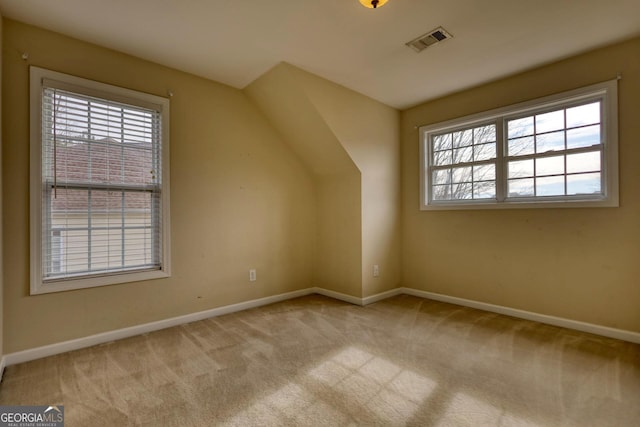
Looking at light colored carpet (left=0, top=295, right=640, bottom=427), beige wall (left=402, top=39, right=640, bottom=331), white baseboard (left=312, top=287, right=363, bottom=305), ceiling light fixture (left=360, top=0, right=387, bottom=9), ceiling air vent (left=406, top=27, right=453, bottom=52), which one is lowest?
light colored carpet (left=0, top=295, right=640, bottom=427)

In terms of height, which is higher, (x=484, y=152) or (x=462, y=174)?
(x=484, y=152)

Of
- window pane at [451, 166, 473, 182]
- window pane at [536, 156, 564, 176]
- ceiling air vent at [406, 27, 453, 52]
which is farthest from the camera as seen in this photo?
window pane at [451, 166, 473, 182]

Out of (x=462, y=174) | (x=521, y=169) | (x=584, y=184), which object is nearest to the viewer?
(x=584, y=184)

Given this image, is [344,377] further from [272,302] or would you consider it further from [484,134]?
[484,134]

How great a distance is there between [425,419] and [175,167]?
2844 mm

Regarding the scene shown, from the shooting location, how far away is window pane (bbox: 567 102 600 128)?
2.71m

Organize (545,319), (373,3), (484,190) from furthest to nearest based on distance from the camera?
(484,190) → (545,319) → (373,3)

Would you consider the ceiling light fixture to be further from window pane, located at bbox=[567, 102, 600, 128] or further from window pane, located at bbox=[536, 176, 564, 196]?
window pane, located at bbox=[536, 176, 564, 196]

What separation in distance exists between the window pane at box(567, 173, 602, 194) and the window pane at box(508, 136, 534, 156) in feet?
1.49

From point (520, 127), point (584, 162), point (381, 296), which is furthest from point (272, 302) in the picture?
point (584, 162)

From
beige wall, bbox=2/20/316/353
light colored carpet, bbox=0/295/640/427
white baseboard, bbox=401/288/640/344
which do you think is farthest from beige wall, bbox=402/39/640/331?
beige wall, bbox=2/20/316/353

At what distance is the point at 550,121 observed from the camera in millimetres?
2965

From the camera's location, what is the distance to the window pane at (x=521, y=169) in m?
3.08

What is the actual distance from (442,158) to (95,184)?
3.72 metres
